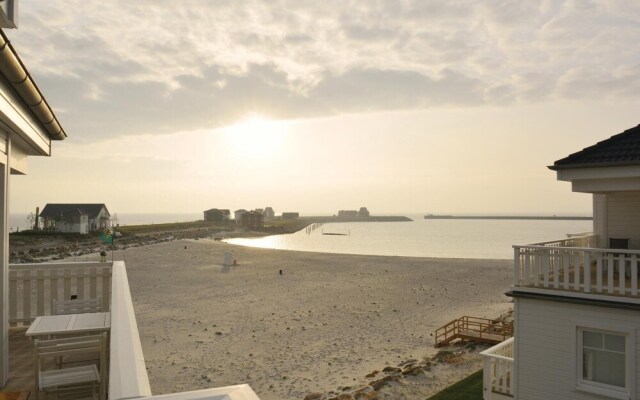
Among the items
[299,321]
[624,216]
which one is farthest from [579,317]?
[299,321]

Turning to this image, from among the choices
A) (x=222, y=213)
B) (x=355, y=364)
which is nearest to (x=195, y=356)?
(x=355, y=364)

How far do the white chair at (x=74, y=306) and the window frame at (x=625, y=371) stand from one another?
28.1 ft

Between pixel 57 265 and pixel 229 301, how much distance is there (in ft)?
73.7

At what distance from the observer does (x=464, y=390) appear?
13.4 metres

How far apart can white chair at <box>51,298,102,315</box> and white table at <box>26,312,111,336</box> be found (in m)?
1.19

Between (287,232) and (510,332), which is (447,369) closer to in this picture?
(510,332)

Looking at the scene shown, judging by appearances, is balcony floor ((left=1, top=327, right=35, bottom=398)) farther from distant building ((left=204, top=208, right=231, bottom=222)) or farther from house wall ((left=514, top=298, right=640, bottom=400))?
distant building ((left=204, top=208, right=231, bottom=222))

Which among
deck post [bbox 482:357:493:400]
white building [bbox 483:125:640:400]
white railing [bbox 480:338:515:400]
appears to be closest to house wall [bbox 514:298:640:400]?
white building [bbox 483:125:640:400]

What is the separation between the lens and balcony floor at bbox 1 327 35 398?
18.4 feet

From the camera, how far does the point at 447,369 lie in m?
16.6

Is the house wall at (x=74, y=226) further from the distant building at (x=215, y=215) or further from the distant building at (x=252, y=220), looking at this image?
the distant building at (x=215, y=215)

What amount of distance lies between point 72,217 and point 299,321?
70.4 metres

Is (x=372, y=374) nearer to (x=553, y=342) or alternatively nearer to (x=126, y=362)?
(x=553, y=342)

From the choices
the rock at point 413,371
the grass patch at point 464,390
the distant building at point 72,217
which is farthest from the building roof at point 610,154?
the distant building at point 72,217
